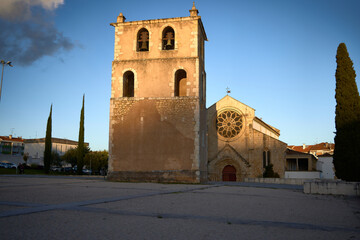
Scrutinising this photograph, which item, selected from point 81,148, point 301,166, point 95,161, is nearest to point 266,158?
point 301,166

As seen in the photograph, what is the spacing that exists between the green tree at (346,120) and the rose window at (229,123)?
61.4ft

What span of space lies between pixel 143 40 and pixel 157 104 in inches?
187

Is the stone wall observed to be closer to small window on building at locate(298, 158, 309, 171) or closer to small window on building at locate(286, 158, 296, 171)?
small window on building at locate(286, 158, 296, 171)

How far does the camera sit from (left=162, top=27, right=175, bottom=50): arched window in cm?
2083

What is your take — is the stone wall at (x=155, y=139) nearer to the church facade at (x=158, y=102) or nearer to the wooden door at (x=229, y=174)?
the church facade at (x=158, y=102)

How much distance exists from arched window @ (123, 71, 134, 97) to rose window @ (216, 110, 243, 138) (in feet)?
49.5

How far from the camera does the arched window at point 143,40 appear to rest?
68.6ft

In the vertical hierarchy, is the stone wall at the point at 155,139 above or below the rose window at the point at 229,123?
below

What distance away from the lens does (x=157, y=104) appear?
1984cm

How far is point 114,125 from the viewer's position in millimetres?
20250

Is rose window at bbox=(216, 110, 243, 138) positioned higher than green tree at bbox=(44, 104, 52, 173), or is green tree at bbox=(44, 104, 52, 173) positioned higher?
rose window at bbox=(216, 110, 243, 138)

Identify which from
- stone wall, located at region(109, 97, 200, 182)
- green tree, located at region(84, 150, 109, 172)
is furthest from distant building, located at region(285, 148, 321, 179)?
green tree, located at region(84, 150, 109, 172)

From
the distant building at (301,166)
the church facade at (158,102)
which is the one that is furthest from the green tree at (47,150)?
the distant building at (301,166)

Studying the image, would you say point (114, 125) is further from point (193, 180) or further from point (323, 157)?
point (323, 157)
